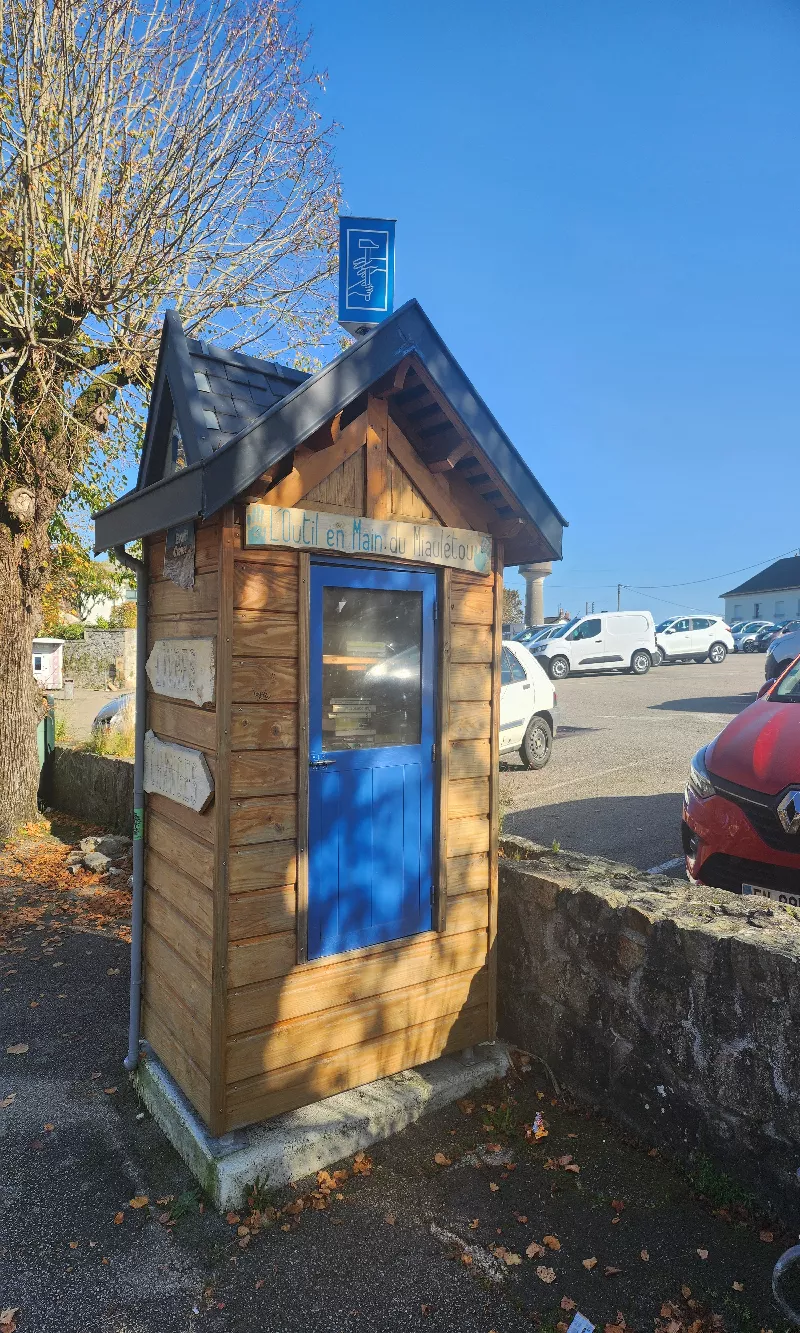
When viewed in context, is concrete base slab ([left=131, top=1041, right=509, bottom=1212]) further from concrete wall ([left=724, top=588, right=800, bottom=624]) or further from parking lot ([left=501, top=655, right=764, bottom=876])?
concrete wall ([left=724, top=588, right=800, bottom=624])

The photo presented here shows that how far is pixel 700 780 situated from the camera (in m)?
4.61

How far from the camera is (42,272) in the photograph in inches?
320

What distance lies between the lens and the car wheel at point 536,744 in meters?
11.1

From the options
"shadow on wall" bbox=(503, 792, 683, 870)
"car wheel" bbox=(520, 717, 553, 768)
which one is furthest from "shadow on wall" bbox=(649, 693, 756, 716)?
"shadow on wall" bbox=(503, 792, 683, 870)

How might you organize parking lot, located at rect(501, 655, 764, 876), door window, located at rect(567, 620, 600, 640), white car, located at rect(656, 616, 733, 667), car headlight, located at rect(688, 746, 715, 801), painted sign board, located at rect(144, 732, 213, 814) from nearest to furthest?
painted sign board, located at rect(144, 732, 213, 814) → car headlight, located at rect(688, 746, 715, 801) → parking lot, located at rect(501, 655, 764, 876) → door window, located at rect(567, 620, 600, 640) → white car, located at rect(656, 616, 733, 667)

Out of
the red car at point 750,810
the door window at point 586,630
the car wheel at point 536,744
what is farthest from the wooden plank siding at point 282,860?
the door window at point 586,630

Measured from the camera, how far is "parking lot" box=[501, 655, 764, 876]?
7.52 metres

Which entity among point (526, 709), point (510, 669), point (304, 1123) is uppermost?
point (510, 669)

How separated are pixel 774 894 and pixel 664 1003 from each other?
111 centimetres

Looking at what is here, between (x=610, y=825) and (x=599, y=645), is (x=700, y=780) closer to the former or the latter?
(x=610, y=825)

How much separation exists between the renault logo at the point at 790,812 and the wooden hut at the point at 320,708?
4.76 feet

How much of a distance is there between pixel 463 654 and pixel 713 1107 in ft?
7.22

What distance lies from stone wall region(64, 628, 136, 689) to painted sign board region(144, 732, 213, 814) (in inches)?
796

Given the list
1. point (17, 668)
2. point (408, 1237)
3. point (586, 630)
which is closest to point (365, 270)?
point (408, 1237)
